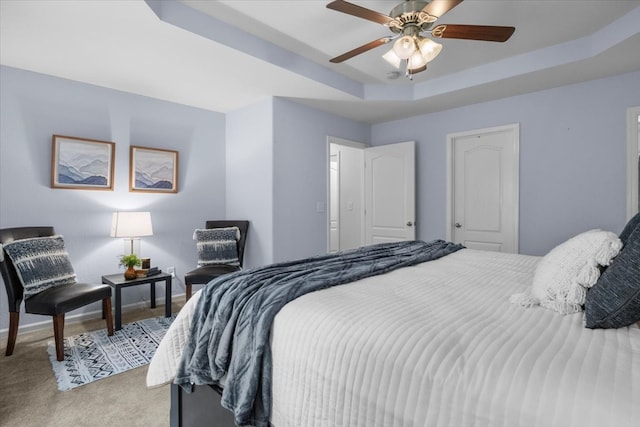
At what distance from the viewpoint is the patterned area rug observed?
2.31 m

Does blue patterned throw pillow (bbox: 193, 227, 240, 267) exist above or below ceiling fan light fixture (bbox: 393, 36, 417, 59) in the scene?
below

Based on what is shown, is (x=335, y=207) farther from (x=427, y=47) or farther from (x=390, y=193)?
(x=427, y=47)

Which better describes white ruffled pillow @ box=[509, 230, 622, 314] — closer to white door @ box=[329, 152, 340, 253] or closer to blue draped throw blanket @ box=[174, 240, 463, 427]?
blue draped throw blanket @ box=[174, 240, 463, 427]

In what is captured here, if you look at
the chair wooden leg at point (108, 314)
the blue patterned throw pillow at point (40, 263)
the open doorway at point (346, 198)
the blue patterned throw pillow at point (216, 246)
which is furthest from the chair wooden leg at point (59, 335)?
the open doorway at point (346, 198)

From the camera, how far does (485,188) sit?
161 inches

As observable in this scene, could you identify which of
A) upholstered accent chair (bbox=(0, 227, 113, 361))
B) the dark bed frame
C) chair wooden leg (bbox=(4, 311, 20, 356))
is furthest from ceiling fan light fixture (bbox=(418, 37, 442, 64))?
chair wooden leg (bbox=(4, 311, 20, 356))

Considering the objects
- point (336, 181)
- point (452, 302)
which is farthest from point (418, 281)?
point (336, 181)

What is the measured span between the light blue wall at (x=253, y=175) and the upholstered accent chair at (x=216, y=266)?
160mm

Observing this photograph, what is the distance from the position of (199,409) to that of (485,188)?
3821 mm

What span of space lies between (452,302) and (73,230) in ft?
11.8

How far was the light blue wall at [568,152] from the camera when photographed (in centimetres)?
322

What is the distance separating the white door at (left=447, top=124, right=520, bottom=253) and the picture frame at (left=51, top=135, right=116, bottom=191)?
13.1 feet

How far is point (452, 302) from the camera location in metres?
→ 1.34

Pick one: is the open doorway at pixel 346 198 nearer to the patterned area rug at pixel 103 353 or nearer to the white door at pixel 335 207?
the white door at pixel 335 207
